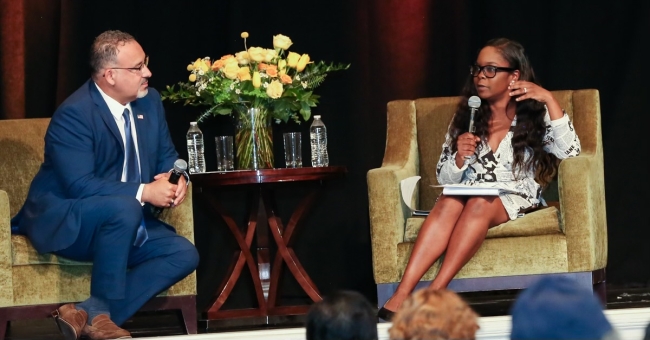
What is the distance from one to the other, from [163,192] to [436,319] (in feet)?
7.29

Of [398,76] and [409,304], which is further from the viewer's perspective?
[398,76]

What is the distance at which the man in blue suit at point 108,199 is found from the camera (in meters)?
3.22

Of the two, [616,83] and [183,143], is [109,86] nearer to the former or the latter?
[183,143]

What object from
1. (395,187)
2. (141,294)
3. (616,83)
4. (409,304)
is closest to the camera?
(409,304)

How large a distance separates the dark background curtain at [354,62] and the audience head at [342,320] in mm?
3382

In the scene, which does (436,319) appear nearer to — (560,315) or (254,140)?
(560,315)

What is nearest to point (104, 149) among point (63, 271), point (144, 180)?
point (144, 180)

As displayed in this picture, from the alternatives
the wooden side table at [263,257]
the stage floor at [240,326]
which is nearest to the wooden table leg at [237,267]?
the wooden side table at [263,257]

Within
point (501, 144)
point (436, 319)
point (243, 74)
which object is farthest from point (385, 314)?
point (436, 319)

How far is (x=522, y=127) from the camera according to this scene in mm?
3738

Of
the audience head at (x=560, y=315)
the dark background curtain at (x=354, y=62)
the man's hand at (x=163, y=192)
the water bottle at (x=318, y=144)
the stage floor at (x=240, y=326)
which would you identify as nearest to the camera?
the audience head at (x=560, y=315)

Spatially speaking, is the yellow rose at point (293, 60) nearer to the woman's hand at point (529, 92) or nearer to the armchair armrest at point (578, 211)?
the woman's hand at point (529, 92)

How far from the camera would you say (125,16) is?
4664mm

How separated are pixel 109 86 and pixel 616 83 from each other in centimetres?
239
